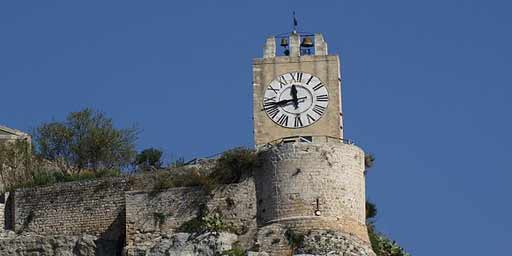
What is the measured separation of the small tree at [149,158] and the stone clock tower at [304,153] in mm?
9217

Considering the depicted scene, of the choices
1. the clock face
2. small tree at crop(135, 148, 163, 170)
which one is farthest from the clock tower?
small tree at crop(135, 148, 163, 170)

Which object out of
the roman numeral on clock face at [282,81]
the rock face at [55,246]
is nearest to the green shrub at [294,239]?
the roman numeral on clock face at [282,81]

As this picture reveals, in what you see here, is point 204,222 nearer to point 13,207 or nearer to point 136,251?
point 136,251

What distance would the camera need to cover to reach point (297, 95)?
72.4m

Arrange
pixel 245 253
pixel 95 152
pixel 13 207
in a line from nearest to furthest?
pixel 245 253, pixel 13 207, pixel 95 152

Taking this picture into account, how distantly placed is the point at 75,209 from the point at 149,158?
891cm

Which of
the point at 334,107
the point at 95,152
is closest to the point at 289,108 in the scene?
the point at 334,107

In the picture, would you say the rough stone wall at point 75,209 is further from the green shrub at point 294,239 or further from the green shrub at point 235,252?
the green shrub at point 294,239

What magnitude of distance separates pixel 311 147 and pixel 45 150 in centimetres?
1378

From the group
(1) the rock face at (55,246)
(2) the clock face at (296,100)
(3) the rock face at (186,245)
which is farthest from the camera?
(1) the rock face at (55,246)

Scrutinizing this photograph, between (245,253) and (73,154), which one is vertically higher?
(73,154)

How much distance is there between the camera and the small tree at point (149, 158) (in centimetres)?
8207

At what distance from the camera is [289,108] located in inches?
2854

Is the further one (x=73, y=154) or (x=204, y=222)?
(x=73, y=154)
